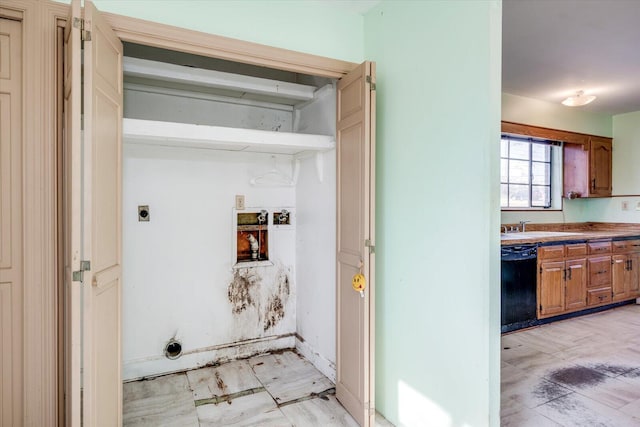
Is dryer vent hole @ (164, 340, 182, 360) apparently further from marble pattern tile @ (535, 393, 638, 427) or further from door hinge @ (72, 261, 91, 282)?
marble pattern tile @ (535, 393, 638, 427)

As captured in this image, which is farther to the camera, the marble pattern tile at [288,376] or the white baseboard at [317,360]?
the white baseboard at [317,360]

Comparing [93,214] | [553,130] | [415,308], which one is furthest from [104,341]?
[553,130]

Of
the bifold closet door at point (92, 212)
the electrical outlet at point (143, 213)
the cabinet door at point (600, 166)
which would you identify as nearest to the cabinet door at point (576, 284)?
the cabinet door at point (600, 166)

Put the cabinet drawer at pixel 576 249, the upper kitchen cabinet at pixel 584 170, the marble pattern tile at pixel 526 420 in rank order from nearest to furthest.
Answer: the marble pattern tile at pixel 526 420, the cabinet drawer at pixel 576 249, the upper kitchen cabinet at pixel 584 170

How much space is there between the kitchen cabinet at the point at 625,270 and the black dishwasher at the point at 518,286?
159cm

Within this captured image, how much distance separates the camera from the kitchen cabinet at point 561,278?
154 inches

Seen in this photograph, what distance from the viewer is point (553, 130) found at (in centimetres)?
473

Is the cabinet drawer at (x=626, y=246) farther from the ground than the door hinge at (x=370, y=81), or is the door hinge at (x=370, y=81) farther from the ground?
the door hinge at (x=370, y=81)

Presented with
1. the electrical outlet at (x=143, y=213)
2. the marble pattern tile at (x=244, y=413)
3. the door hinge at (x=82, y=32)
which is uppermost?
the door hinge at (x=82, y=32)

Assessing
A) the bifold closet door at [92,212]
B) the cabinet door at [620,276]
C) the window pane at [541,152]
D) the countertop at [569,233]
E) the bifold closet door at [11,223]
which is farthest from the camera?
the window pane at [541,152]

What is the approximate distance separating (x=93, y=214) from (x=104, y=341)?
1.88ft

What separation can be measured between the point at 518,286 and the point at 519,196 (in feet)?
4.93

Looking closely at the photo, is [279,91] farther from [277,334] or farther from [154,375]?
[154,375]

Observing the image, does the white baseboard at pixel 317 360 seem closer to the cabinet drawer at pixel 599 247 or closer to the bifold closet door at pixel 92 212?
the bifold closet door at pixel 92 212
